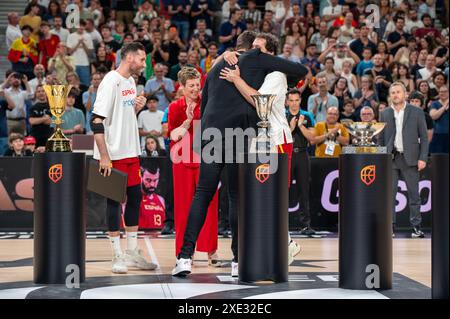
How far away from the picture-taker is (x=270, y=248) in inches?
300

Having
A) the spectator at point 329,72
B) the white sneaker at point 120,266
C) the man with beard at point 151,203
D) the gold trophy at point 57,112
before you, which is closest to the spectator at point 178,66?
the spectator at point 329,72

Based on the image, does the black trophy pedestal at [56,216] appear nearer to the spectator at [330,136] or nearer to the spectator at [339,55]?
the spectator at [330,136]

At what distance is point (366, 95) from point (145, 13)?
5400 millimetres

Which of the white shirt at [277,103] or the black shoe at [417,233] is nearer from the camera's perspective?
the white shirt at [277,103]

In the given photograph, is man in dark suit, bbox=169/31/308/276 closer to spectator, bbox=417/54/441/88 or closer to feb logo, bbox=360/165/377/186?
feb logo, bbox=360/165/377/186

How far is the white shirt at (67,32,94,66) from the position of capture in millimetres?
17500

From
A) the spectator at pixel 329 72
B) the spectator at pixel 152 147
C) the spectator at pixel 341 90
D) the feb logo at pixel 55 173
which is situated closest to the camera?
the feb logo at pixel 55 173

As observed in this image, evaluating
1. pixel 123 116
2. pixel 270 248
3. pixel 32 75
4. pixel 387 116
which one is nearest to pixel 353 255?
pixel 270 248

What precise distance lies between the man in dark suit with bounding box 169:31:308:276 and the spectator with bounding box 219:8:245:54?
446 inches

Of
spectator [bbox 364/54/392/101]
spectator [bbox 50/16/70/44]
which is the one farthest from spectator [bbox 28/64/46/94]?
spectator [bbox 364/54/392/101]

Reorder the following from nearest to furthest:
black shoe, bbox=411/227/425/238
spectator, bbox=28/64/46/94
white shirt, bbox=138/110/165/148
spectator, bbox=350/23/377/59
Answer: black shoe, bbox=411/227/425/238 < white shirt, bbox=138/110/165/148 < spectator, bbox=28/64/46/94 < spectator, bbox=350/23/377/59

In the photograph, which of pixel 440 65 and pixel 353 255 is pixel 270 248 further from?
pixel 440 65

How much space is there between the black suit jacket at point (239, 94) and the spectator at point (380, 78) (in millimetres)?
9371

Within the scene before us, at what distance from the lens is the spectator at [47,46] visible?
17.8m
